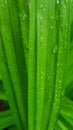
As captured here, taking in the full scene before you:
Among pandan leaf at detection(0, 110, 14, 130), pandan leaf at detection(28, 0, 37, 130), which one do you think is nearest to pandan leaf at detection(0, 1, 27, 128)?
pandan leaf at detection(28, 0, 37, 130)

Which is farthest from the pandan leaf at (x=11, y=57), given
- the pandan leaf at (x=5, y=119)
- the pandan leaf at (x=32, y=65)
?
the pandan leaf at (x=5, y=119)

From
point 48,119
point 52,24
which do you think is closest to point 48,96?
point 48,119

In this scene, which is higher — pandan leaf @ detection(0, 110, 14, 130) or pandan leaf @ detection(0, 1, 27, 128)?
pandan leaf @ detection(0, 1, 27, 128)

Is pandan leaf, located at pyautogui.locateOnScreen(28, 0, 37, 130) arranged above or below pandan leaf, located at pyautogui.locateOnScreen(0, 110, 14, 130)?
above

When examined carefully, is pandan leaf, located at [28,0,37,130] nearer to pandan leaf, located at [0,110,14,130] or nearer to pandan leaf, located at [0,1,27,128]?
pandan leaf, located at [0,1,27,128]

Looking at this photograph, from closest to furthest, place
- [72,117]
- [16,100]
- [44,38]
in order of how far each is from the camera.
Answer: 1. [44,38]
2. [16,100]
3. [72,117]

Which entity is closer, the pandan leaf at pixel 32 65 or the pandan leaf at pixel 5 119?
the pandan leaf at pixel 32 65

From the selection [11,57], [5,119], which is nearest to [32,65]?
[11,57]

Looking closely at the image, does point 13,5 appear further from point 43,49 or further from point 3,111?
point 3,111

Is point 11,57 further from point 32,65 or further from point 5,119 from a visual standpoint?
point 5,119

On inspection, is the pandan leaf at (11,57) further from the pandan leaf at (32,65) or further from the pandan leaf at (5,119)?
the pandan leaf at (5,119)

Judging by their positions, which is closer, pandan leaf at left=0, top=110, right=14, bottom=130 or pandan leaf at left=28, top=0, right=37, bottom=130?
pandan leaf at left=28, top=0, right=37, bottom=130
